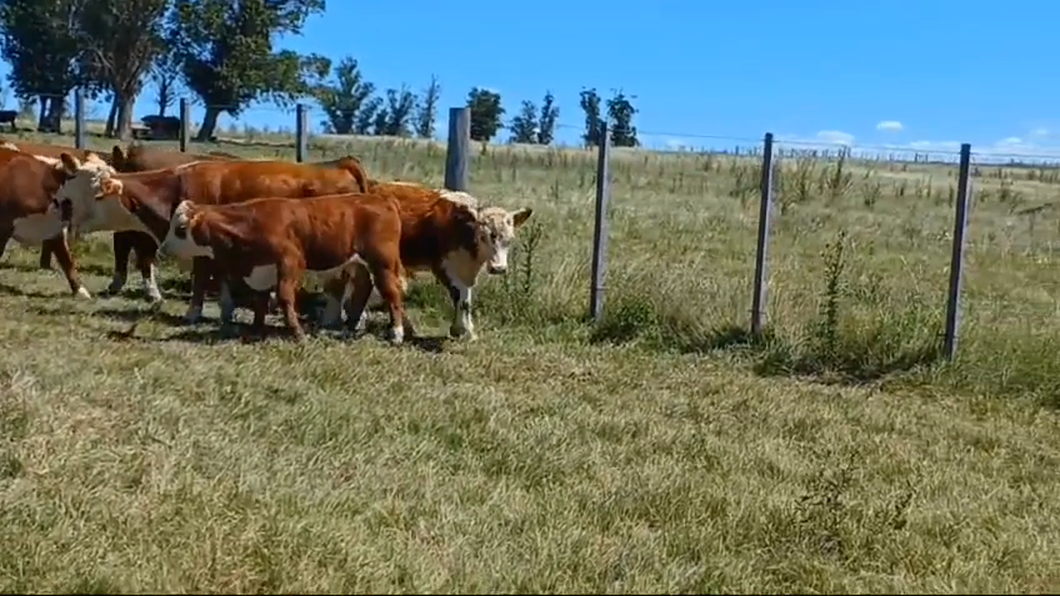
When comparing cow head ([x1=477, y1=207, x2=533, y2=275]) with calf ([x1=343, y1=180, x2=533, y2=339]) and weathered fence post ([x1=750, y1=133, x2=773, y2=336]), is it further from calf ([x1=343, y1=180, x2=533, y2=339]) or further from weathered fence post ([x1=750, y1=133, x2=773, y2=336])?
weathered fence post ([x1=750, y1=133, x2=773, y2=336])

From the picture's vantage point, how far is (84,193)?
1084cm

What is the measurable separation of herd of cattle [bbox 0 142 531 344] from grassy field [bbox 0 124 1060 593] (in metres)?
0.44

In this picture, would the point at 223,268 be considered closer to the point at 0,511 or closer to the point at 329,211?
the point at 329,211

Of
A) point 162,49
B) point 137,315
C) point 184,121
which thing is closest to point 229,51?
point 162,49

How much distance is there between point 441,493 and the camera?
5438 mm

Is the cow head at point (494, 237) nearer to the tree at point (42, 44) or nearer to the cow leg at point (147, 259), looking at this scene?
the cow leg at point (147, 259)

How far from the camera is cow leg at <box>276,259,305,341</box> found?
30.1 feet

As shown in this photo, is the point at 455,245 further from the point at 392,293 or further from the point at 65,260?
the point at 65,260

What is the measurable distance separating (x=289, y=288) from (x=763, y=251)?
12.0 ft

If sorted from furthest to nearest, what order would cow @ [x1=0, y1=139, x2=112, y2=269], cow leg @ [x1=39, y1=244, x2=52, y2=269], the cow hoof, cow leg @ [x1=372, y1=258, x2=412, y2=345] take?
cow leg @ [x1=39, y1=244, x2=52, y2=269] < cow @ [x1=0, y1=139, x2=112, y2=269] < the cow hoof < cow leg @ [x1=372, y1=258, x2=412, y2=345]

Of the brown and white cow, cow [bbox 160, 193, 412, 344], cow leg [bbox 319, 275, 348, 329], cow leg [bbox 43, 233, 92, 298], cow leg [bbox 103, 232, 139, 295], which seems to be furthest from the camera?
cow leg [bbox 103, 232, 139, 295]

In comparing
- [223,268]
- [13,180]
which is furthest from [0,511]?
[13,180]

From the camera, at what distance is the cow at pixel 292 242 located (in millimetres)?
9305

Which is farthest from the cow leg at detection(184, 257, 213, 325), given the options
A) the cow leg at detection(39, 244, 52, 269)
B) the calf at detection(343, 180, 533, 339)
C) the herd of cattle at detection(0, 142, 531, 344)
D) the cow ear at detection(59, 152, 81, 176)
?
the cow leg at detection(39, 244, 52, 269)
